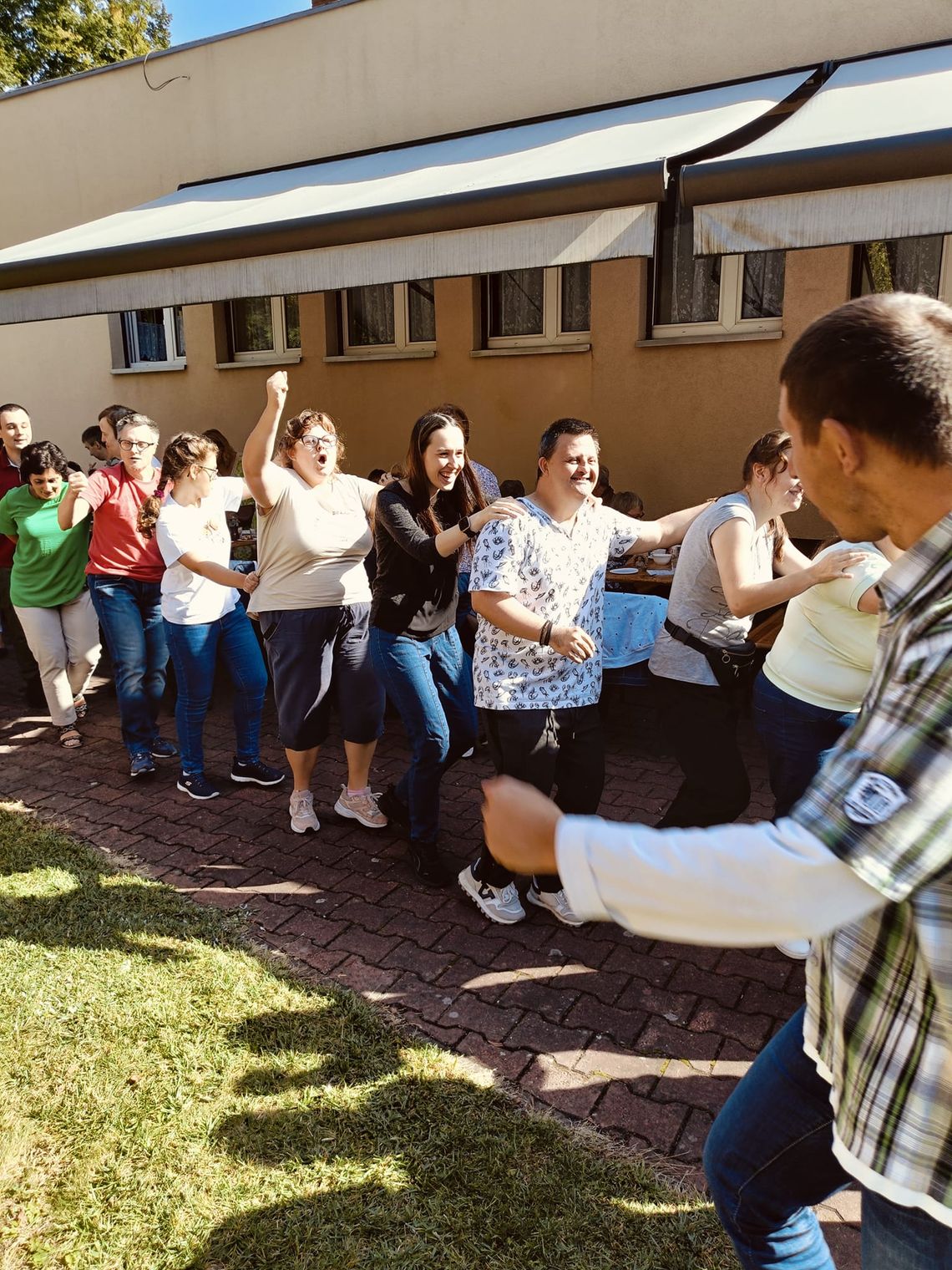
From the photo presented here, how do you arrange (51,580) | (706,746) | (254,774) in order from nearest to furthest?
(706,746), (254,774), (51,580)

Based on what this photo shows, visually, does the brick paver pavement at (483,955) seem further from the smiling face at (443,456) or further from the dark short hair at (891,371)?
the dark short hair at (891,371)

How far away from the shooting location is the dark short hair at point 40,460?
5.69 meters

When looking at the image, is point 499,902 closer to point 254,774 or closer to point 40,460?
point 254,774

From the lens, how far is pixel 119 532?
5.34 metres

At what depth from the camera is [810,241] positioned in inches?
150

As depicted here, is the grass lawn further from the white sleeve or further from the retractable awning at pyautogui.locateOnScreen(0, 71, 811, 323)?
the retractable awning at pyautogui.locateOnScreen(0, 71, 811, 323)

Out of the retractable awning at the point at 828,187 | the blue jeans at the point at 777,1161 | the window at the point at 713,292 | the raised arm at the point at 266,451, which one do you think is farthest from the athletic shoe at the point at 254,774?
the window at the point at 713,292

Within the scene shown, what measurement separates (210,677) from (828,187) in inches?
150

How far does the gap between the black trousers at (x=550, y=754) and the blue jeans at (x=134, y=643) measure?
2.64 metres

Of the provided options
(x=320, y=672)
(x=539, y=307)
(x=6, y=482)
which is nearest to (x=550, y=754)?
(x=320, y=672)

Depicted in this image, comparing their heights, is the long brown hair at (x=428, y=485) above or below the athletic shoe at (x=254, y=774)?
above

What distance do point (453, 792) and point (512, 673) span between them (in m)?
1.82

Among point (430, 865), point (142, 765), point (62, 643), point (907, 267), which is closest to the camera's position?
point (430, 865)

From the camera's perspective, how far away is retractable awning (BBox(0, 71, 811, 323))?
177 inches
